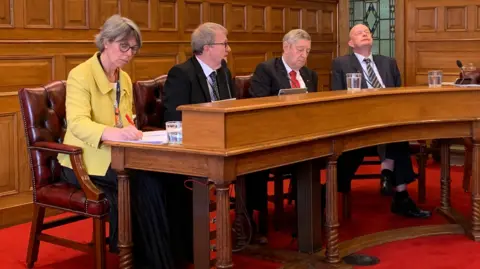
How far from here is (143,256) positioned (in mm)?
3643

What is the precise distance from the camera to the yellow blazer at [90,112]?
3551 mm

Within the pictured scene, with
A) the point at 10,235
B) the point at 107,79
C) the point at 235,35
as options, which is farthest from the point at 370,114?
the point at 235,35

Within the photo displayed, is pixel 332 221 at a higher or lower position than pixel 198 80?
lower

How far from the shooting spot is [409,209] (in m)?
5.13

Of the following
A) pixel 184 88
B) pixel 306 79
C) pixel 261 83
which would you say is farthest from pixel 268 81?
pixel 184 88

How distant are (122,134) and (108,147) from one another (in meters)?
0.24

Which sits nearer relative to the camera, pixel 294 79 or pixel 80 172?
pixel 80 172

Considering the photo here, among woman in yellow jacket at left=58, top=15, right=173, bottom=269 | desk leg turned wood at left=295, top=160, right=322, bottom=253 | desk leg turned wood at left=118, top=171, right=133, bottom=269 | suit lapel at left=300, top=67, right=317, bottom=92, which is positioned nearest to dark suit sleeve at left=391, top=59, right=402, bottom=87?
suit lapel at left=300, top=67, right=317, bottom=92

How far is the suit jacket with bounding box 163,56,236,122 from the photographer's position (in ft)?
13.5

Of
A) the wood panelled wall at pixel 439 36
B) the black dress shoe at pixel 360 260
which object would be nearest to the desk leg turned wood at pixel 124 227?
the black dress shoe at pixel 360 260

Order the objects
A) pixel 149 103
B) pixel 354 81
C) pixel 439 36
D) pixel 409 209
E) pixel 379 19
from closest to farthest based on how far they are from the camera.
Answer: pixel 354 81, pixel 149 103, pixel 409 209, pixel 439 36, pixel 379 19

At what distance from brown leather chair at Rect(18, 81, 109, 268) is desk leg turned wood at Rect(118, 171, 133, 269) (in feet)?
0.50

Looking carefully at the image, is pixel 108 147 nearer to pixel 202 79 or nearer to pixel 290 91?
pixel 202 79

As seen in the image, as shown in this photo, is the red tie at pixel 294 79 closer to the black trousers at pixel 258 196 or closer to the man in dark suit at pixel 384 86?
the man in dark suit at pixel 384 86
